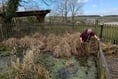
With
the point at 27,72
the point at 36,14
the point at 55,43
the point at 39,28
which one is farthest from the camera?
the point at 36,14

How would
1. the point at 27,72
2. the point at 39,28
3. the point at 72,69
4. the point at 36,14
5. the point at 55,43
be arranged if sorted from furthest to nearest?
the point at 36,14 < the point at 39,28 < the point at 55,43 < the point at 72,69 < the point at 27,72

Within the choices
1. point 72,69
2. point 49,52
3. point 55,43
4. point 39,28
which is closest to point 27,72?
point 72,69

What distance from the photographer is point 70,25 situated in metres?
15.7

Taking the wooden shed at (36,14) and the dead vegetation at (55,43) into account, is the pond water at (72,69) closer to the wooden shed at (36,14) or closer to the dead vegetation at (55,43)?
the dead vegetation at (55,43)

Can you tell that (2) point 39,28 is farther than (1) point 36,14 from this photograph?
No

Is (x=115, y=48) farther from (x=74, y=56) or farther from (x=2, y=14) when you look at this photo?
(x=2, y=14)

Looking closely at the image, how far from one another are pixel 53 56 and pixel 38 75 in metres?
4.85

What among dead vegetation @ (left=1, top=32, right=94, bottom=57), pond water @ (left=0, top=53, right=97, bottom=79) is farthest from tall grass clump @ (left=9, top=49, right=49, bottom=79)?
dead vegetation @ (left=1, top=32, right=94, bottom=57)

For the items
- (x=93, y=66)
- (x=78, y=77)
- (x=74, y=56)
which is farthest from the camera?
(x=74, y=56)

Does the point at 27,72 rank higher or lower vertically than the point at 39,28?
lower

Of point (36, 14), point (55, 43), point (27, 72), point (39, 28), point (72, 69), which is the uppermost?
point (36, 14)

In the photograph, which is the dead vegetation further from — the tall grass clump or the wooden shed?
the wooden shed

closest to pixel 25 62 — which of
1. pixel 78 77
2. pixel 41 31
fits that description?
pixel 78 77

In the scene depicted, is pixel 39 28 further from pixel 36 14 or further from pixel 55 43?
pixel 55 43
